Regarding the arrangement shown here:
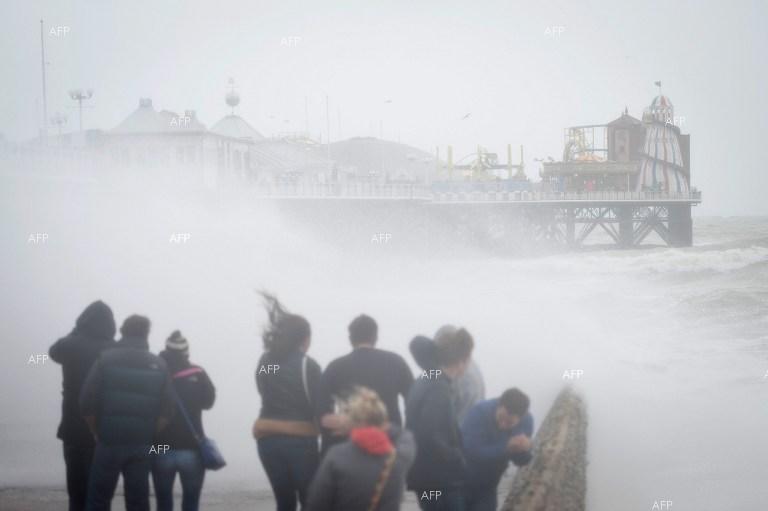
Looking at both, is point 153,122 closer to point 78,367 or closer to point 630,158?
point 630,158

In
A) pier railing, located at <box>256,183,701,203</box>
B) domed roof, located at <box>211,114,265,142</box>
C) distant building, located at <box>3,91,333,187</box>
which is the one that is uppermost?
domed roof, located at <box>211,114,265,142</box>

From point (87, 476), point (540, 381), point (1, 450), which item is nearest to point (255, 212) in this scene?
point (540, 381)

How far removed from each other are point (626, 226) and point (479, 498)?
31642mm

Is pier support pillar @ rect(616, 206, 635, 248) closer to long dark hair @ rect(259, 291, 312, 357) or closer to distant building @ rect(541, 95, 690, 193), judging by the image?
distant building @ rect(541, 95, 690, 193)

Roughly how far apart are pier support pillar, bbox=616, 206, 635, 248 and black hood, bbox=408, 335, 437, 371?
31108mm

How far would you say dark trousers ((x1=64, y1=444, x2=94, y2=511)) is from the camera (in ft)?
13.5

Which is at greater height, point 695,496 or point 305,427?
point 305,427

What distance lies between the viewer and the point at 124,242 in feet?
42.9

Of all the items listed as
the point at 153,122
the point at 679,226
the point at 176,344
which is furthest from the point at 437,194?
the point at 176,344

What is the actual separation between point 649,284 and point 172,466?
20038 mm

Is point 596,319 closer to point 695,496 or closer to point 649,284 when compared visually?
point 649,284

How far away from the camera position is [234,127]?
3809 centimetres

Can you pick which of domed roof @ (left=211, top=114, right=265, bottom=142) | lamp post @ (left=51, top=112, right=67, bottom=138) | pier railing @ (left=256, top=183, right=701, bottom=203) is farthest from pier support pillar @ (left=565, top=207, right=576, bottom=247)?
lamp post @ (left=51, top=112, right=67, bottom=138)

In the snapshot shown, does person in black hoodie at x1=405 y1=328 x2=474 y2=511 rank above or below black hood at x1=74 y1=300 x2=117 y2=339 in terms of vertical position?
below
